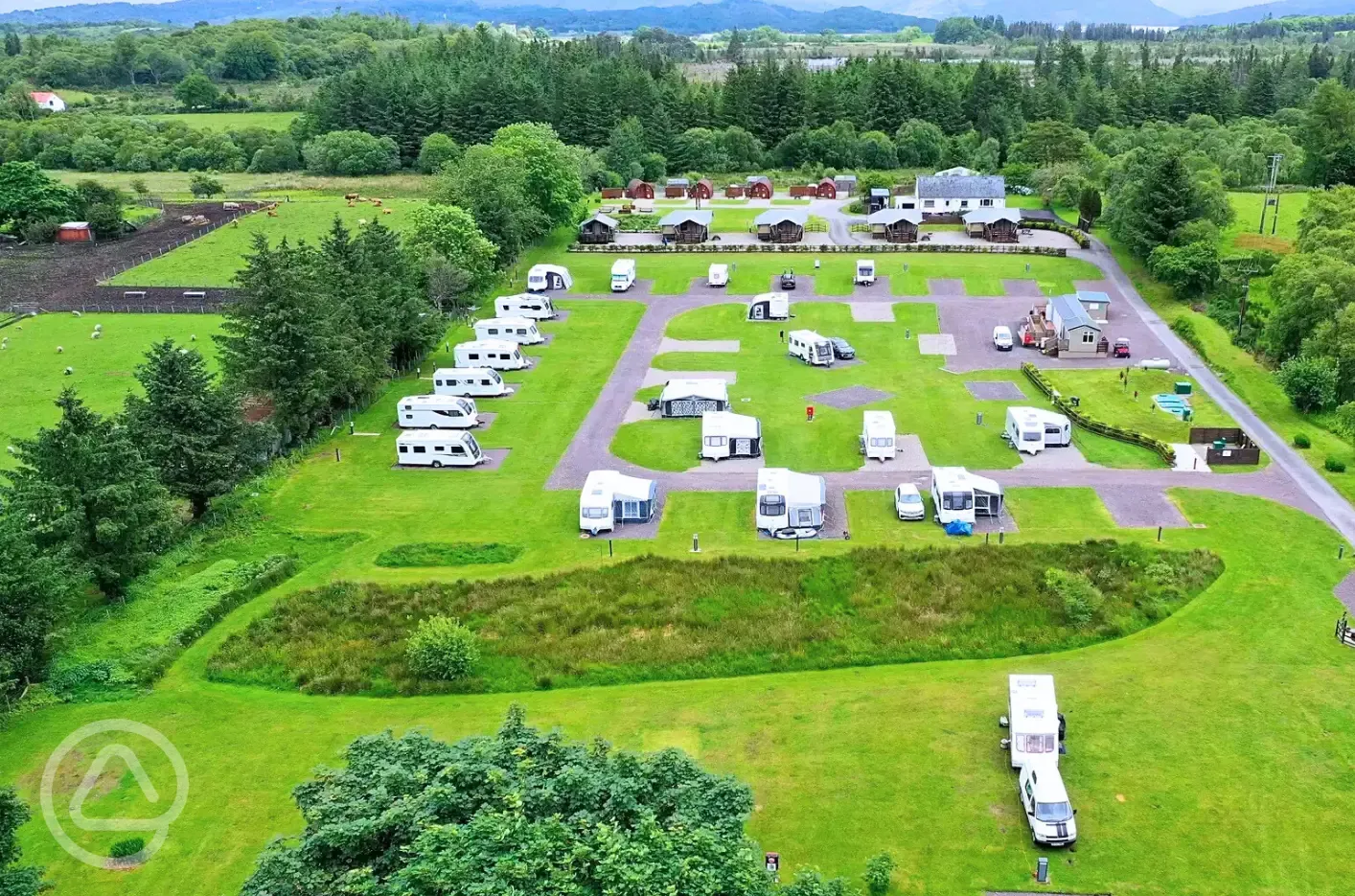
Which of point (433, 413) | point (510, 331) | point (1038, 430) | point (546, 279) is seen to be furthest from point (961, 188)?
point (433, 413)

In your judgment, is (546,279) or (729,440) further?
(546,279)

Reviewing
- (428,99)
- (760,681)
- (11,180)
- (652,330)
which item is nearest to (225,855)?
(760,681)

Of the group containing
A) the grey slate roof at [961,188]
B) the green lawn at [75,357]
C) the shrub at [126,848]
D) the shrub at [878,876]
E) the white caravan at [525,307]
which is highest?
the grey slate roof at [961,188]

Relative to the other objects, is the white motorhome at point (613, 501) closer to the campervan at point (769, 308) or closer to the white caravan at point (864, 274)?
the campervan at point (769, 308)

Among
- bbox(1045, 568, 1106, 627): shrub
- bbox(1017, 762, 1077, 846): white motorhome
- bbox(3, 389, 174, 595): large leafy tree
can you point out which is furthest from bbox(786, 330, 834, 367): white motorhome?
bbox(1017, 762, 1077, 846): white motorhome

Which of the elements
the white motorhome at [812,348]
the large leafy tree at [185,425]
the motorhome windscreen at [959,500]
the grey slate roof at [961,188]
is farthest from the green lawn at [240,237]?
the motorhome windscreen at [959,500]

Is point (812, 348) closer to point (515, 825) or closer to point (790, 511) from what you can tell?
point (790, 511)

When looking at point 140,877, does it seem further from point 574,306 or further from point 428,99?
point 428,99
